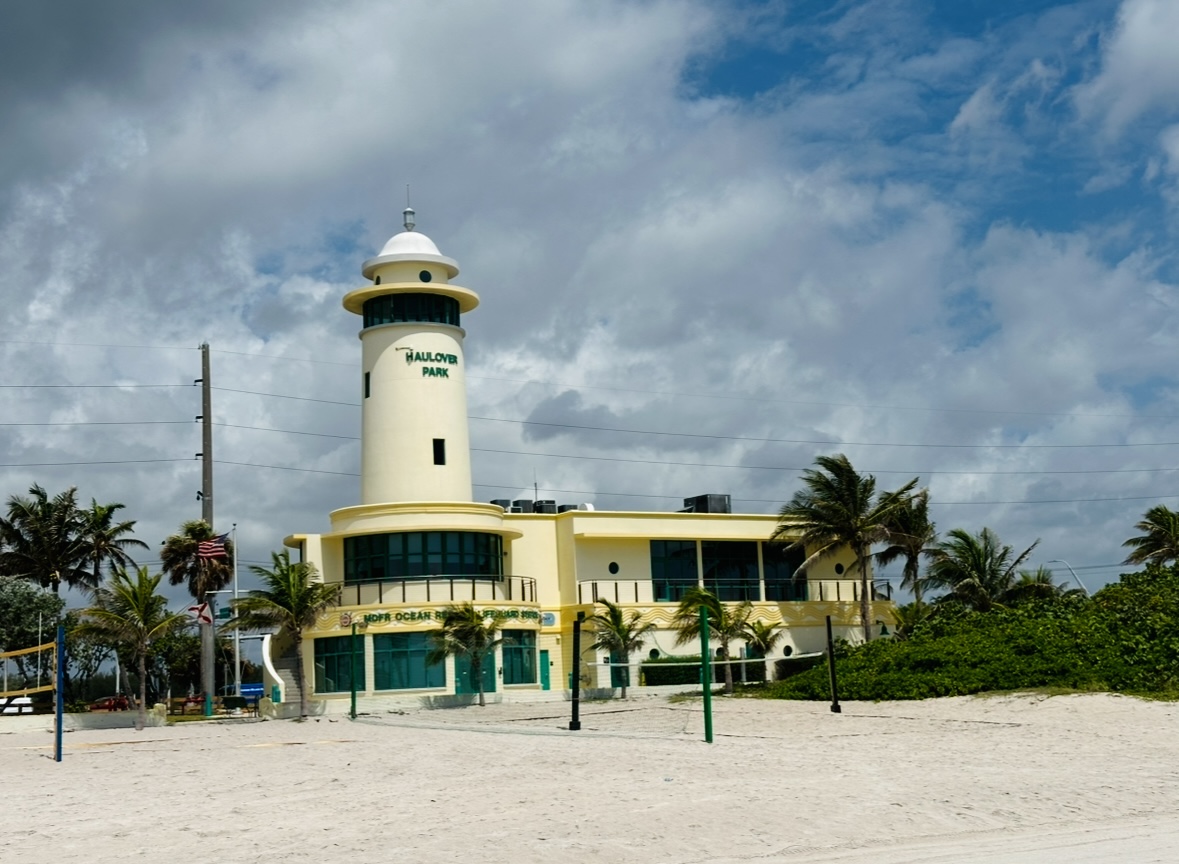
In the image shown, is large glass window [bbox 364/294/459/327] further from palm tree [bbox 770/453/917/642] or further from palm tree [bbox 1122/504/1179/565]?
palm tree [bbox 1122/504/1179/565]

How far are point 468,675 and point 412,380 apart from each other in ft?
33.7

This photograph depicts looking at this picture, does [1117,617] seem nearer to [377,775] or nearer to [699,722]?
[699,722]

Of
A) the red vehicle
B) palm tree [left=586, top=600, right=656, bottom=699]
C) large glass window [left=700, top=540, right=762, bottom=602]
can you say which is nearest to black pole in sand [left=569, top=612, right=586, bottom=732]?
palm tree [left=586, top=600, right=656, bottom=699]

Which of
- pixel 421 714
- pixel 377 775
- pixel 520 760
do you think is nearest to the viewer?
pixel 377 775

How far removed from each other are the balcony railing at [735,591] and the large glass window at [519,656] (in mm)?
2689

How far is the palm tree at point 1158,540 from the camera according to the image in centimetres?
5369

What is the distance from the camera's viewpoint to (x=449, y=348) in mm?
46562

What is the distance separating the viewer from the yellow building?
42.4m

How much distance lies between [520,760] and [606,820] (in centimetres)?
696

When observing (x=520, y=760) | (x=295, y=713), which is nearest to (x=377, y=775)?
Result: (x=520, y=760)

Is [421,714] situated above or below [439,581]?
below

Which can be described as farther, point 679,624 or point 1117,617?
point 679,624

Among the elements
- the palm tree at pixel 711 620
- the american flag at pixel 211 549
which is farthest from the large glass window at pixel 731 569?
the american flag at pixel 211 549

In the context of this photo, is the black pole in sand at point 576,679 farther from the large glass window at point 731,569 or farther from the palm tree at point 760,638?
the large glass window at point 731,569
